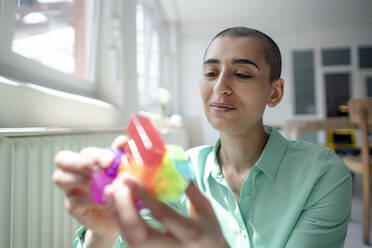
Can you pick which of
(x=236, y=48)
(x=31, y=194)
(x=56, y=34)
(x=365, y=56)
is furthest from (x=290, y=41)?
(x=31, y=194)

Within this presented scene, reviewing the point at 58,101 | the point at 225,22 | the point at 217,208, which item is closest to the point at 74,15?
the point at 58,101

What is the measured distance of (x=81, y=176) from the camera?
1.28 ft

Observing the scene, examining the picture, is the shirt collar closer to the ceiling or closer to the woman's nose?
the woman's nose

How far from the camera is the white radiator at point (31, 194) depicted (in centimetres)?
81

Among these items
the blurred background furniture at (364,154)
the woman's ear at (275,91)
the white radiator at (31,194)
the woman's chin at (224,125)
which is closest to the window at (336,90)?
the blurred background furniture at (364,154)

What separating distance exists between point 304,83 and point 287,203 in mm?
6825

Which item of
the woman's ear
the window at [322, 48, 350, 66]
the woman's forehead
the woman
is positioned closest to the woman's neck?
the woman

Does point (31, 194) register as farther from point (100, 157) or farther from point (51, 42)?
point (51, 42)

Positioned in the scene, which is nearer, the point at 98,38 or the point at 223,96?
the point at 223,96

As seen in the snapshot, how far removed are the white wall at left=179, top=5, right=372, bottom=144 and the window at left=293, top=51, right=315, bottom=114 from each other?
0.11 metres

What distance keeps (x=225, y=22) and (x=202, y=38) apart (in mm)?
732

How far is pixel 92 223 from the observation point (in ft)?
1.54

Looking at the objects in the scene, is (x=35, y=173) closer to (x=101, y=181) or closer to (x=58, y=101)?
(x=58, y=101)

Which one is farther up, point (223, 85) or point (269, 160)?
point (223, 85)
